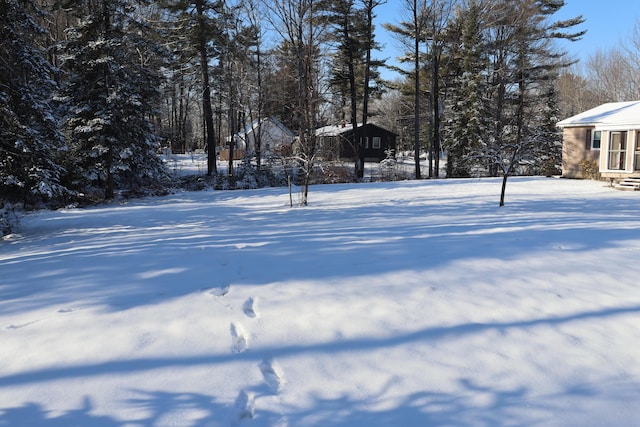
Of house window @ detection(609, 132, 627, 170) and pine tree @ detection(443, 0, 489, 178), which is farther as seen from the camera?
pine tree @ detection(443, 0, 489, 178)

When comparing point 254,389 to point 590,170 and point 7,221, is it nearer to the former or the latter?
point 7,221

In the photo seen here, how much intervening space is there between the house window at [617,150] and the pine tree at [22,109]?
19562 millimetres

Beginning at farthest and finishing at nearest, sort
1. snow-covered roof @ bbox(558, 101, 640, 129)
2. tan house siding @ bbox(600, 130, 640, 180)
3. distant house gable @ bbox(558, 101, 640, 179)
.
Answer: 1. snow-covered roof @ bbox(558, 101, 640, 129)
2. distant house gable @ bbox(558, 101, 640, 179)
3. tan house siding @ bbox(600, 130, 640, 180)

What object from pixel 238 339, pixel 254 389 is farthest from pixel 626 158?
pixel 254 389

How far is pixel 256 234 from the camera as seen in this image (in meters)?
7.50

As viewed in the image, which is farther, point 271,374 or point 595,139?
point 595,139

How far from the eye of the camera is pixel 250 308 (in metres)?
3.86

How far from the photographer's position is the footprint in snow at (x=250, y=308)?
3725mm

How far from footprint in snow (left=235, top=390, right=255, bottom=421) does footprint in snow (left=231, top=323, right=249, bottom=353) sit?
1.69 ft

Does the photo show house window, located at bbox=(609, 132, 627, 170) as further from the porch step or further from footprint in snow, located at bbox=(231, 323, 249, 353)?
footprint in snow, located at bbox=(231, 323, 249, 353)

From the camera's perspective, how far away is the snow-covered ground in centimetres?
254

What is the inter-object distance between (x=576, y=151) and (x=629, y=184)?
182 inches

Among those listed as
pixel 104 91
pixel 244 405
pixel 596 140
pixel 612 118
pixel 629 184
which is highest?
pixel 104 91

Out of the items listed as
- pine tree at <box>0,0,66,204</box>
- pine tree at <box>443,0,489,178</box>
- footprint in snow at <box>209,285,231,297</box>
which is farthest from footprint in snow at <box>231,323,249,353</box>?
pine tree at <box>443,0,489,178</box>
